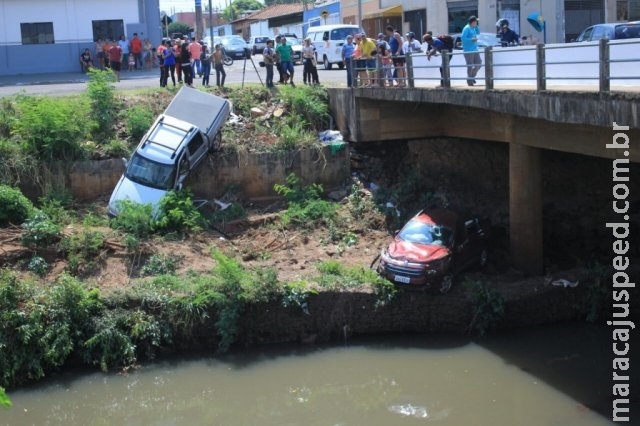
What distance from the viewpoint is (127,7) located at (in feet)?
134

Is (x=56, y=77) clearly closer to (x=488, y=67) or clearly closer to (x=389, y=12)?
(x=389, y=12)

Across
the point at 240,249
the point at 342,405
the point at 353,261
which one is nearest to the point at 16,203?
the point at 240,249

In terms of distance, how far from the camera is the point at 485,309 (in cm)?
1792

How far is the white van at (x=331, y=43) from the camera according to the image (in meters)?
39.2

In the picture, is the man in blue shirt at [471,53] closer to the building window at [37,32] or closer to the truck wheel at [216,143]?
the truck wheel at [216,143]

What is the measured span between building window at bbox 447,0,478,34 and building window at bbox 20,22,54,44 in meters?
19.7

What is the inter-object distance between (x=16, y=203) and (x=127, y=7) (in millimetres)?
22183

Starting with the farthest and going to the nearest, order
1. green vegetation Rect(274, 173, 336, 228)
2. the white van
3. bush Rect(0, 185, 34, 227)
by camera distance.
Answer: the white van → green vegetation Rect(274, 173, 336, 228) → bush Rect(0, 185, 34, 227)

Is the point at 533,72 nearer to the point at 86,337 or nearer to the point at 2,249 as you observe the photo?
A: the point at 86,337

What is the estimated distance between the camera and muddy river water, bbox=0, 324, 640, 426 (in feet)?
49.0

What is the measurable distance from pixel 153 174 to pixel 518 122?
9.36 m

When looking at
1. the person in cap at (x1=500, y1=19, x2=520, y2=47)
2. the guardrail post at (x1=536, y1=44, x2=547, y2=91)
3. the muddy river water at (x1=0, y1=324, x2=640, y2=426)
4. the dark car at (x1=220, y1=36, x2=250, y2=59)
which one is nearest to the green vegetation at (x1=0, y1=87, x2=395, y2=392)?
the muddy river water at (x1=0, y1=324, x2=640, y2=426)

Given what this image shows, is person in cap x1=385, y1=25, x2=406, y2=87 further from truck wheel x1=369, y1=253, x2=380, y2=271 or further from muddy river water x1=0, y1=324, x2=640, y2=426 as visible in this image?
muddy river water x1=0, y1=324, x2=640, y2=426

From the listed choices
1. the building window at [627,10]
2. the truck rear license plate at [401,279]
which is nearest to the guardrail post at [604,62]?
the truck rear license plate at [401,279]
